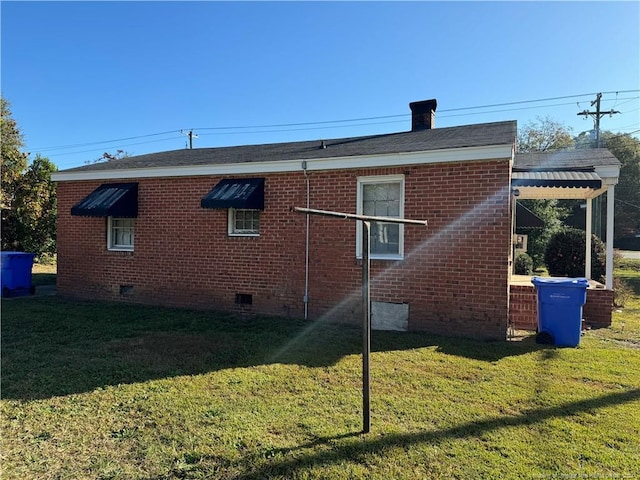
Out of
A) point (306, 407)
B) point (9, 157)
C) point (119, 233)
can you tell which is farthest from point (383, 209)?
point (9, 157)

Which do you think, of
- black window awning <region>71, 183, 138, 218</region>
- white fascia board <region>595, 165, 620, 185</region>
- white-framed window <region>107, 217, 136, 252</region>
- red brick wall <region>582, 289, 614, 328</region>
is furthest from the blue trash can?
white-framed window <region>107, 217, 136, 252</region>

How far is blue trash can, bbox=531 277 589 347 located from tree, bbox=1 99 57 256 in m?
19.8

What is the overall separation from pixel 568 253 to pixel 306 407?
47.6 feet

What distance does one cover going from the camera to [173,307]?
922cm

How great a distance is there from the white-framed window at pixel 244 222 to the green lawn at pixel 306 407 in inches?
101

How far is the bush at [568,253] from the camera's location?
47.7ft

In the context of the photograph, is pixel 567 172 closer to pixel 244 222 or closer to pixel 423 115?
pixel 423 115

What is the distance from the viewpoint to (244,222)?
8.86 m

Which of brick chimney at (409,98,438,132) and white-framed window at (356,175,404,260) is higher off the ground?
brick chimney at (409,98,438,132)

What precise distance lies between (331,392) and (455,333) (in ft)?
11.1

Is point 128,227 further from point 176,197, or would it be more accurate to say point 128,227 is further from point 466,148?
point 466,148

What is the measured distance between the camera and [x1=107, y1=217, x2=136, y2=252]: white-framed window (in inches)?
396

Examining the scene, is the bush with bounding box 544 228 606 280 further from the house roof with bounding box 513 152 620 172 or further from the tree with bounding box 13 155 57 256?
the tree with bounding box 13 155 57 256

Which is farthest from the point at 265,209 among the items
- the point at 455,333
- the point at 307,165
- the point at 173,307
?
Answer: the point at 455,333
